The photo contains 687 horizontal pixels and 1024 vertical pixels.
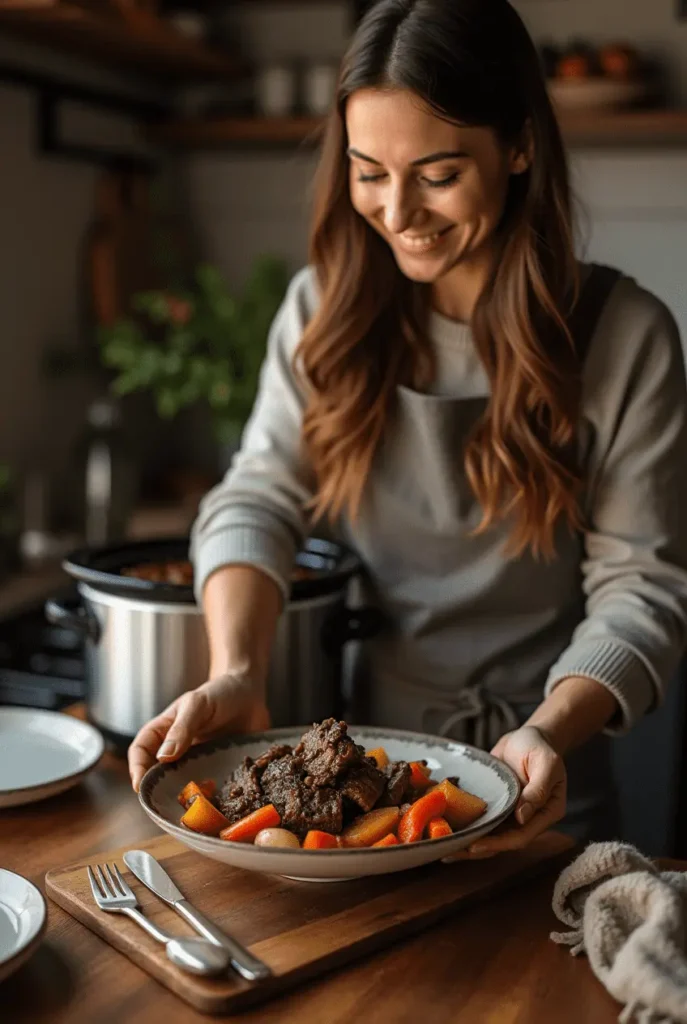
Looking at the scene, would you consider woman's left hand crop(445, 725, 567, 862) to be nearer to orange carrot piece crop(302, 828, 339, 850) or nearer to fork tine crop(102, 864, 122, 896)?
orange carrot piece crop(302, 828, 339, 850)

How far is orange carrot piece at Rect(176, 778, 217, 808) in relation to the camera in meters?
1.06

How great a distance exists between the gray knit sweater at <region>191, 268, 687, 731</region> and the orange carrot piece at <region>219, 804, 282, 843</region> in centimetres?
38

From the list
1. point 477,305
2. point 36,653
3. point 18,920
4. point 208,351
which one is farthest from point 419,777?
point 208,351

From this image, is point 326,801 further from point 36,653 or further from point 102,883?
point 36,653

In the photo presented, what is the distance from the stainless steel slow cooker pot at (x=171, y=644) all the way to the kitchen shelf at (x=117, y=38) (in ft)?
4.80

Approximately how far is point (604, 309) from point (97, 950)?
900mm

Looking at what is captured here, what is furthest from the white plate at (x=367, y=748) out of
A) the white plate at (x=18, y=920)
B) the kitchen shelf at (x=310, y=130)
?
the kitchen shelf at (x=310, y=130)

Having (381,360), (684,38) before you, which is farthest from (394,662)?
(684,38)

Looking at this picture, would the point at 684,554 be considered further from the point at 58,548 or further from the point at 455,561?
the point at 58,548

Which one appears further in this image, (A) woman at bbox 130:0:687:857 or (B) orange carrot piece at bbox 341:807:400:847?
(A) woman at bbox 130:0:687:857

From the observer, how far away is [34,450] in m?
2.98

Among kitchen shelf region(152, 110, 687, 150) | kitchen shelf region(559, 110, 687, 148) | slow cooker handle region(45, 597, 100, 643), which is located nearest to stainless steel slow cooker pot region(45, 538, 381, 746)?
slow cooker handle region(45, 597, 100, 643)

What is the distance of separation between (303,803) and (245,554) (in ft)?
1.44

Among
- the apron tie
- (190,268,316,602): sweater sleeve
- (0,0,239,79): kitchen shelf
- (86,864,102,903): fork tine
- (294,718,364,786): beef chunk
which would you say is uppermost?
(0,0,239,79): kitchen shelf
